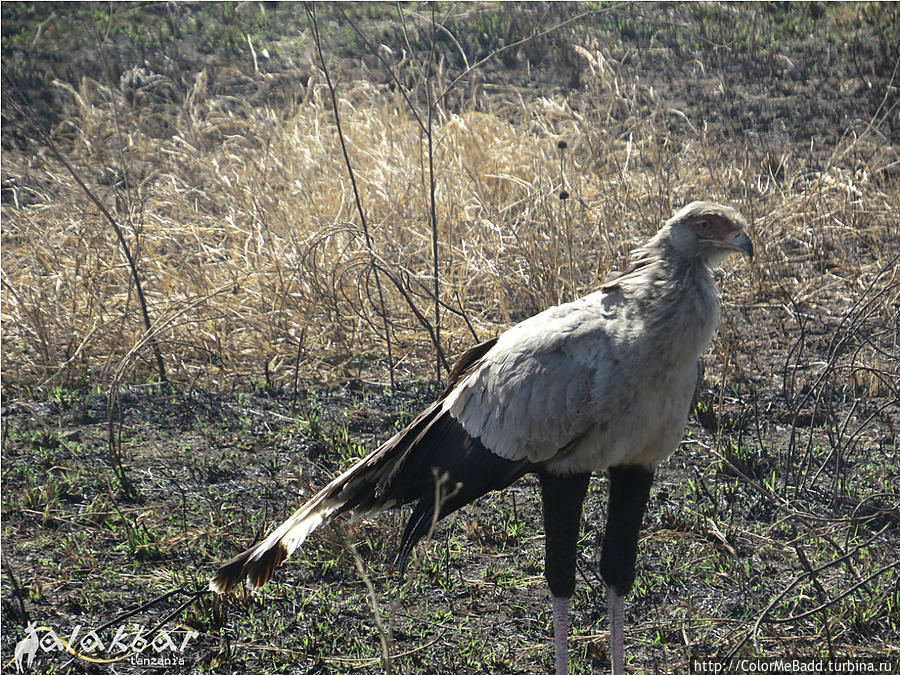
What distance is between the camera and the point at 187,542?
3986 millimetres

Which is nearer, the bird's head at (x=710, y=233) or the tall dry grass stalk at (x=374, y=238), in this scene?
the bird's head at (x=710, y=233)

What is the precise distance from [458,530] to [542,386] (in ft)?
4.88

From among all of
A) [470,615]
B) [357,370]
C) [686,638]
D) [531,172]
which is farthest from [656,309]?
[531,172]

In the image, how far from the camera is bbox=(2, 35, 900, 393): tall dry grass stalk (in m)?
5.75

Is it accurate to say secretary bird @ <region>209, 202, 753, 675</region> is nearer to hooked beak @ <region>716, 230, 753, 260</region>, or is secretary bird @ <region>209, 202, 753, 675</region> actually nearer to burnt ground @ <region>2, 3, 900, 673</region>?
hooked beak @ <region>716, 230, 753, 260</region>

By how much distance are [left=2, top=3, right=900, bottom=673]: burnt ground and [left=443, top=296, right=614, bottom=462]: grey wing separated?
0.53m

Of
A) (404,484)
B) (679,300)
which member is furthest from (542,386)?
(404,484)

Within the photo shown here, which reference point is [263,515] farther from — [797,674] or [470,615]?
[797,674]

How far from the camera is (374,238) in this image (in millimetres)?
6609

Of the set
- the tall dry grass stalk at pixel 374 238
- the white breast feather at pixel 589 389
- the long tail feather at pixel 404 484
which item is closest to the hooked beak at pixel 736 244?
the white breast feather at pixel 589 389

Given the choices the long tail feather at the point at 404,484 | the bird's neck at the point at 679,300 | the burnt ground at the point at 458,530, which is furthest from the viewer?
the burnt ground at the point at 458,530

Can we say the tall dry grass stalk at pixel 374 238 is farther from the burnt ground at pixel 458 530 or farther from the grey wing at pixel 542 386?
the grey wing at pixel 542 386

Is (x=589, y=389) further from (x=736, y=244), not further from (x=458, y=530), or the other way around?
(x=458, y=530)

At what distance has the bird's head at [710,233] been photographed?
2.80 meters
